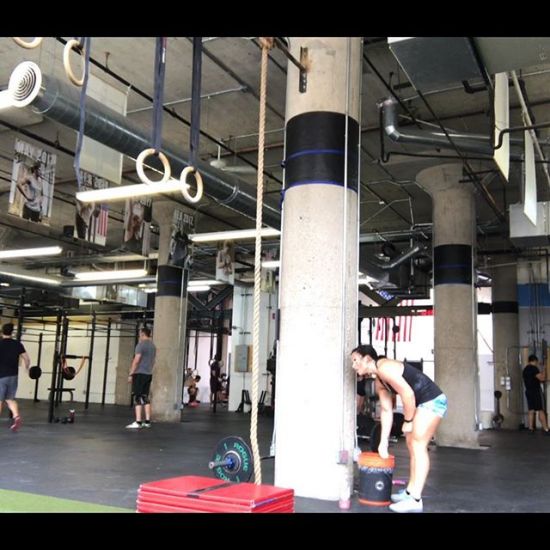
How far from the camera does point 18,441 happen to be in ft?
24.2

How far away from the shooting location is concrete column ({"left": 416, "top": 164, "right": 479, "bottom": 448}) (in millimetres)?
9094

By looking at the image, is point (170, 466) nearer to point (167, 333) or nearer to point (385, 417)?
point (385, 417)

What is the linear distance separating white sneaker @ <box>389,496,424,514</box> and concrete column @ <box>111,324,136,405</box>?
15.5 m

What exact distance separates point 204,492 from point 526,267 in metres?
12.7

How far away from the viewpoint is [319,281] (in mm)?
4734

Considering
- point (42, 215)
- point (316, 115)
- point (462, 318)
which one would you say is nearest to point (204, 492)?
point (316, 115)

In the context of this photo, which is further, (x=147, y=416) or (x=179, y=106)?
(x=147, y=416)

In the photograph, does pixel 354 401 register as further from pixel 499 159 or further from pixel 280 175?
pixel 280 175

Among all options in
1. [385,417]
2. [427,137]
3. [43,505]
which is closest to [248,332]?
[427,137]

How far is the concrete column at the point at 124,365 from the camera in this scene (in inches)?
744

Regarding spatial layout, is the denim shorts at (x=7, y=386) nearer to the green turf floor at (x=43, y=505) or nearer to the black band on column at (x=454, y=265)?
the green turf floor at (x=43, y=505)

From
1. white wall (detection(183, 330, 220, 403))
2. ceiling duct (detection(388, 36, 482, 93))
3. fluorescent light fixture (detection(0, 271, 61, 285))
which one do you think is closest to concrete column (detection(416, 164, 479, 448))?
ceiling duct (detection(388, 36, 482, 93))

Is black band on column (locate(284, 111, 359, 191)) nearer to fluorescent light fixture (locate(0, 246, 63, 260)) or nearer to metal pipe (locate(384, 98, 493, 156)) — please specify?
metal pipe (locate(384, 98, 493, 156))
